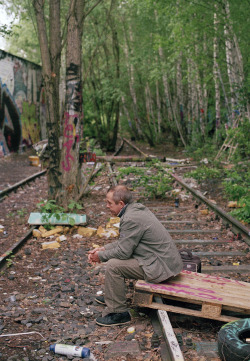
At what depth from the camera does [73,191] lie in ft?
26.9

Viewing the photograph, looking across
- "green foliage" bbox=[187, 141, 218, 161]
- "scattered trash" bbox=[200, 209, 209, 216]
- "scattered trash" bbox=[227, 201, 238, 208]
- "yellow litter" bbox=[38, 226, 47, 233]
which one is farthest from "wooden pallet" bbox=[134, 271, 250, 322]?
"green foliage" bbox=[187, 141, 218, 161]

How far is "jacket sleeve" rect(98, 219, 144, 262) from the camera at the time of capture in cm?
405

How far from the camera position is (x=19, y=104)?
19.6 m

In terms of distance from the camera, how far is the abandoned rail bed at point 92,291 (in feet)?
12.1

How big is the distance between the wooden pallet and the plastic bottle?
750mm

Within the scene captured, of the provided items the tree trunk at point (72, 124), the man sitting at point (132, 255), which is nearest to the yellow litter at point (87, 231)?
the tree trunk at point (72, 124)

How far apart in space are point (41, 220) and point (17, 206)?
2.38 m

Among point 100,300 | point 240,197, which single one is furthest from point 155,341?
point 240,197

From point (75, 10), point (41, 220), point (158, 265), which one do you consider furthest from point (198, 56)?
point (158, 265)

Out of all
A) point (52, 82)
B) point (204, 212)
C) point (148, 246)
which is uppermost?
point (52, 82)

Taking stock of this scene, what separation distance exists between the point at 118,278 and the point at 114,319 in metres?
0.42

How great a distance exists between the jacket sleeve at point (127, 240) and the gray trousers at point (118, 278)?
0.30 feet

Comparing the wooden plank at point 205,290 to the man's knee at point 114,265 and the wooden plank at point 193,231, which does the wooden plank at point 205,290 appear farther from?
the wooden plank at point 193,231

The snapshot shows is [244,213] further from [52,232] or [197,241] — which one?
[52,232]
